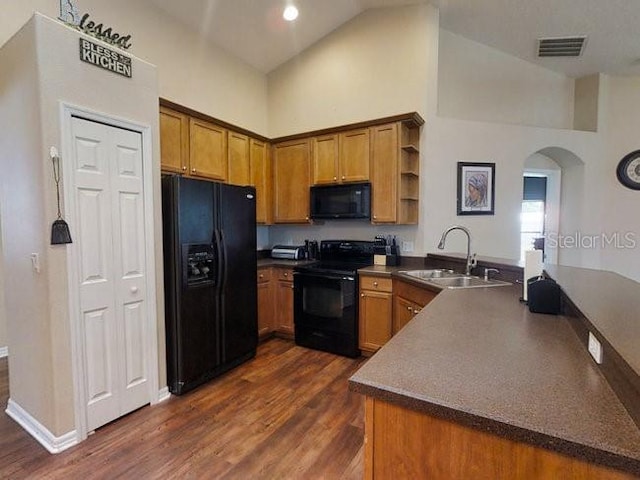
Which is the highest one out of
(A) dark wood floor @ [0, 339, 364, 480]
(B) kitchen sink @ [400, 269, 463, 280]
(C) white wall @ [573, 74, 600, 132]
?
(C) white wall @ [573, 74, 600, 132]

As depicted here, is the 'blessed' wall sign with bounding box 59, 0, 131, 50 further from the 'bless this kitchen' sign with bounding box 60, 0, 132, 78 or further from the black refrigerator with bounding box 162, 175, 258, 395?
the black refrigerator with bounding box 162, 175, 258, 395

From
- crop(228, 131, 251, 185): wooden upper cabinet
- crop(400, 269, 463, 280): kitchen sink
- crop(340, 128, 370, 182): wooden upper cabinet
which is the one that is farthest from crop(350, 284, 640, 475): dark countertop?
crop(228, 131, 251, 185): wooden upper cabinet

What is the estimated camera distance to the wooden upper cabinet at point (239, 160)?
3.63 m

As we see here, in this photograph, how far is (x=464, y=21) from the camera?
11.7 ft

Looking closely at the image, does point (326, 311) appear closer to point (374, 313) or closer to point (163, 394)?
point (374, 313)

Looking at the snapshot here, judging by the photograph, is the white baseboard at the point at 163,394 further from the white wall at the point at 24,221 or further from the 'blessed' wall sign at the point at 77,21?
the 'blessed' wall sign at the point at 77,21

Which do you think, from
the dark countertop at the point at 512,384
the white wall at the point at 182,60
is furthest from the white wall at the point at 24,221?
the dark countertop at the point at 512,384

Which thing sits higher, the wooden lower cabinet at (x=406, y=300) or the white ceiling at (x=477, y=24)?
the white ceiling at (x=477, y=24)

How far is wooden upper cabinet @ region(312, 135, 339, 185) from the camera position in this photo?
3686 millimetres

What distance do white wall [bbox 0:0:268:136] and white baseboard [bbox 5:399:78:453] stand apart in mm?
2661

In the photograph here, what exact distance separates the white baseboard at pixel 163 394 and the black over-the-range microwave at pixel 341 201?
7.27 feet

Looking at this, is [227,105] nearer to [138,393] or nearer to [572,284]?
[138,393]

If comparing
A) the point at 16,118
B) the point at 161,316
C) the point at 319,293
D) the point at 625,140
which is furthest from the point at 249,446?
the point at 625,140

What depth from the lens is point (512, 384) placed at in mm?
916
